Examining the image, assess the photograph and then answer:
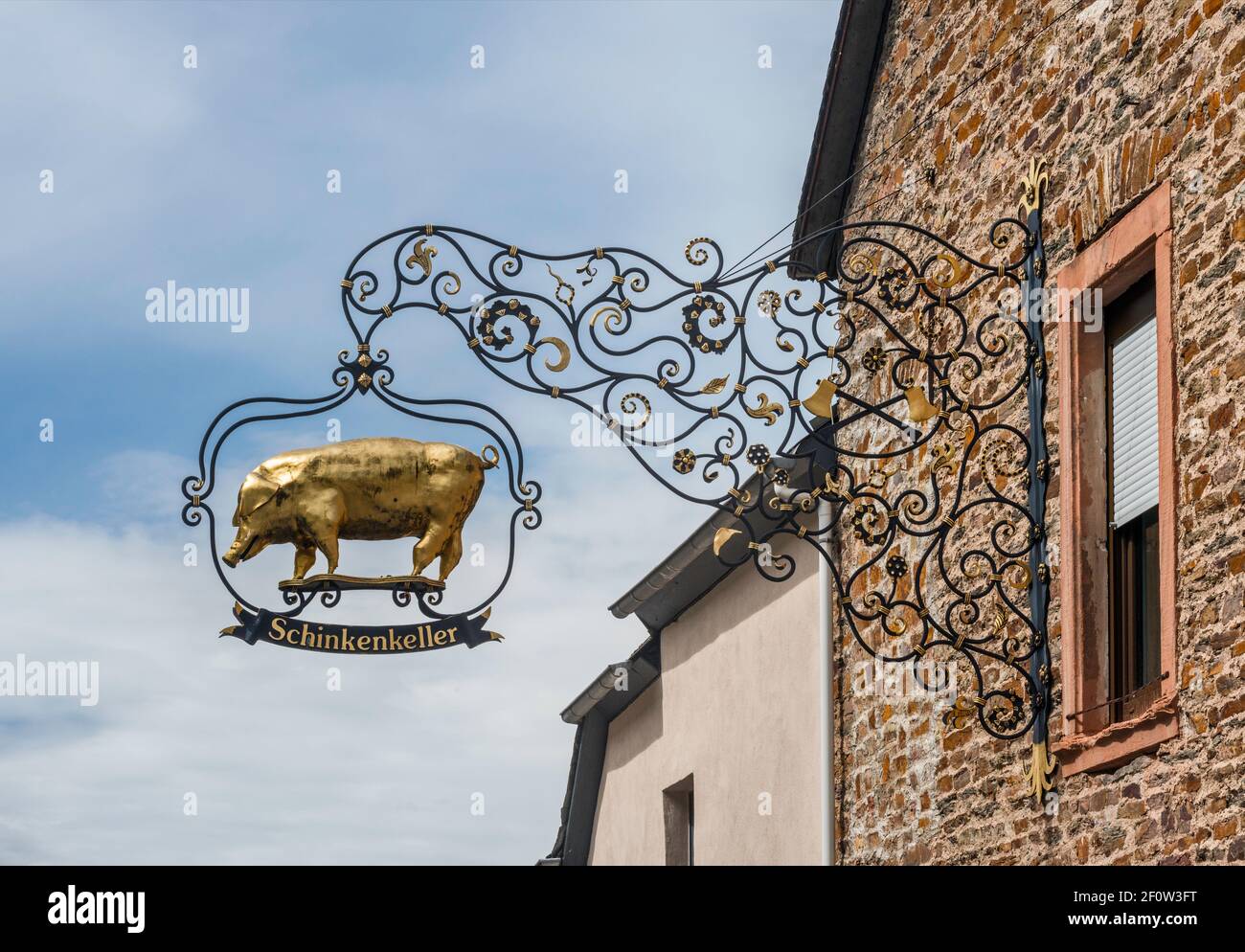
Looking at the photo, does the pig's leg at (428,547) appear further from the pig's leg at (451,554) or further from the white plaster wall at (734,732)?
the white plaster wall at (734,732)

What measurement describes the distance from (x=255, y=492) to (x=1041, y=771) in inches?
135

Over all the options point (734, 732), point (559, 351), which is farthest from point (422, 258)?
point (734, 732)

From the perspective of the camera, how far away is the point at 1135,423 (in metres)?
8.43

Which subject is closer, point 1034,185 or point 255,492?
point 255,492

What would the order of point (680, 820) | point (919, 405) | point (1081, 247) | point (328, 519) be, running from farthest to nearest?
point (680, 820)
point (1081, 247)
point (919, 405)
point (328, 519)

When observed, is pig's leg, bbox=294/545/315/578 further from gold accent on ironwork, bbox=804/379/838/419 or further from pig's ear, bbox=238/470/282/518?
gold accent on ironwork, bbox=804/379/838/419

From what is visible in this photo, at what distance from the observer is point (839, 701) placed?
11836 millimetres

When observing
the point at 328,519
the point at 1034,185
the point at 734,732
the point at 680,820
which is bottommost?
the point at 680,820

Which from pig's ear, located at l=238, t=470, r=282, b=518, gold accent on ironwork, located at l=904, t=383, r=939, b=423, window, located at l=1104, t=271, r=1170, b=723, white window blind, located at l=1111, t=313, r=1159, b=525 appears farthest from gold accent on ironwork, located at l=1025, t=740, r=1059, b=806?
pig's ear, located at l=238, t=470, r=282, b=518

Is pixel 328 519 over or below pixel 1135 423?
below

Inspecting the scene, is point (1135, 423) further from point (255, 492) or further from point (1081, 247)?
point (255, 492)
